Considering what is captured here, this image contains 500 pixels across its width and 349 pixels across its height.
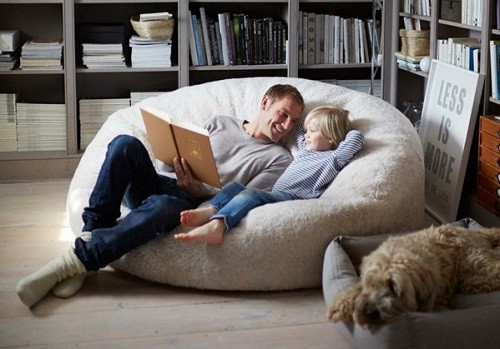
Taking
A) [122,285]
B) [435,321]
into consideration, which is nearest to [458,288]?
[435,321]

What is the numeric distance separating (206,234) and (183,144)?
42 cm

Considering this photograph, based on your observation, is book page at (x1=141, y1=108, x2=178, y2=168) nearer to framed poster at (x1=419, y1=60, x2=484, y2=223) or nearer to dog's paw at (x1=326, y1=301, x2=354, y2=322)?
dog's paw at (x1=326, y1=301, x2=354, y2=322)

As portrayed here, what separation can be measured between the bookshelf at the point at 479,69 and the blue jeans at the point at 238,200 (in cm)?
98

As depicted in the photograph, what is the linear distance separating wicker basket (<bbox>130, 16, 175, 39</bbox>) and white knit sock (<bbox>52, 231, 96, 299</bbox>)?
1748 millimetres

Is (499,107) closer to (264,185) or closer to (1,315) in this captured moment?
(264,185)

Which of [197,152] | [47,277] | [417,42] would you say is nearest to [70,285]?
[47,277]

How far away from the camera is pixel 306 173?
3479mm

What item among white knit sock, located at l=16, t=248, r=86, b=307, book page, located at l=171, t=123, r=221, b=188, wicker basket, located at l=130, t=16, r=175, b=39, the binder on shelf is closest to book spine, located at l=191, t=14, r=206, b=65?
wicker basket, located at l=130, t=16, r=175, b=39

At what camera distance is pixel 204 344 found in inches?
111

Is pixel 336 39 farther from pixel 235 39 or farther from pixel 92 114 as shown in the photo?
pixel 92 114

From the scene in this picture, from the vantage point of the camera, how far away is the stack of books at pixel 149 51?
479 centimetres

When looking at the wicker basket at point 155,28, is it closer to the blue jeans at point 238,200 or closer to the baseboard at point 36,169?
the baseboard at point 36,169

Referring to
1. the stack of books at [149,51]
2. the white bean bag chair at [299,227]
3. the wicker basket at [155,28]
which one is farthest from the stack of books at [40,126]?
the white bean bag chair at [299,227]

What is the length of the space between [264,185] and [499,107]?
111 centimetres
